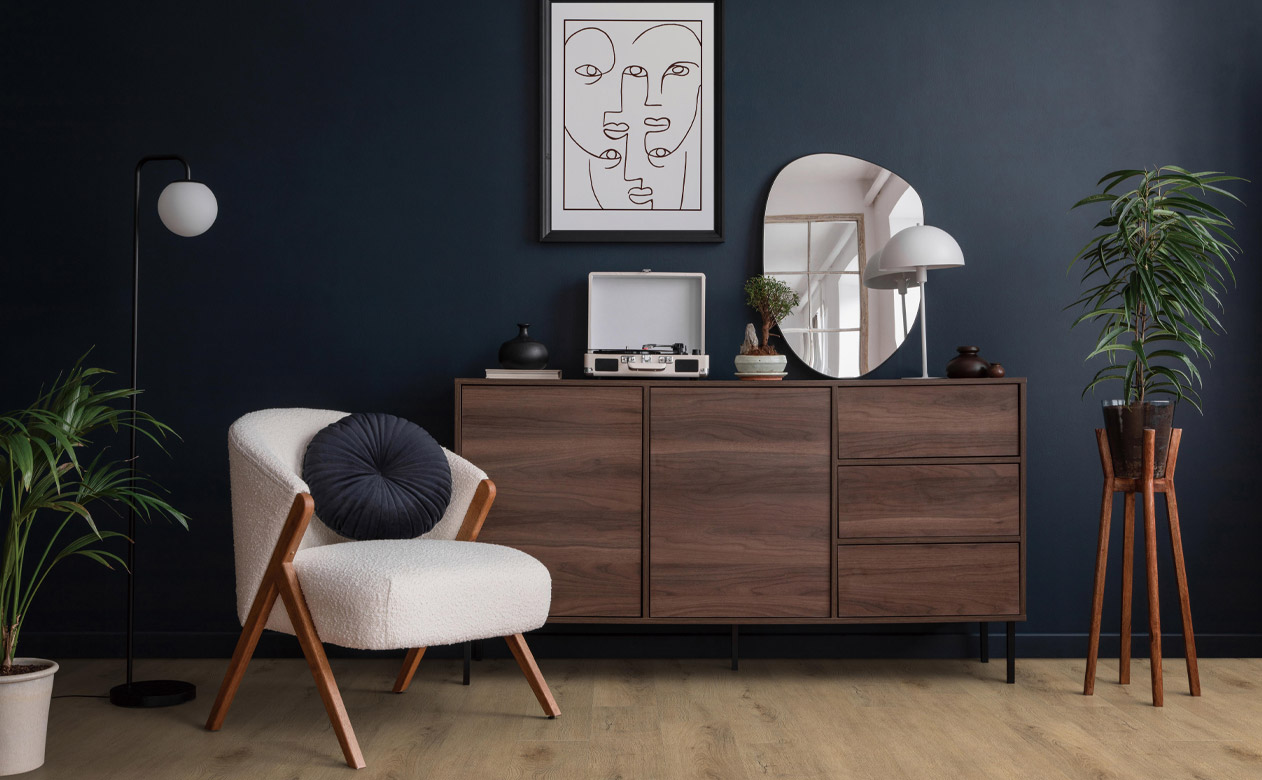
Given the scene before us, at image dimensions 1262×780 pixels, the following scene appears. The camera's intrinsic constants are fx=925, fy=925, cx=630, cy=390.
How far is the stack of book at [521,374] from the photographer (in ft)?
9.71

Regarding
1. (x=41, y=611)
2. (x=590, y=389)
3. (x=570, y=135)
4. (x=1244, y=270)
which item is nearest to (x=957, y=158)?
(x=1244, y=270)

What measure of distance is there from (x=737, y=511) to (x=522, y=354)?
2.79 feet

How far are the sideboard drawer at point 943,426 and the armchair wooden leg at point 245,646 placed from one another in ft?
5.48

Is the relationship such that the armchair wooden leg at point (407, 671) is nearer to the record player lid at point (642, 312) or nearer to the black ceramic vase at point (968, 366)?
the record player lid at point (642, 312)

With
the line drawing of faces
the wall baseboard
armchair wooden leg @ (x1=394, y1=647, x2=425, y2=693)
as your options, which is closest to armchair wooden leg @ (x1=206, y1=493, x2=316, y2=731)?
armchair wooden leg @ (x1=394, y1=647, x2=425, y2=693)

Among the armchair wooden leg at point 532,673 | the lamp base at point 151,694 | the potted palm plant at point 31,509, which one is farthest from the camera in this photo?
the lamp base at point 151,694

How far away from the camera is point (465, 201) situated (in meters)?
3.27

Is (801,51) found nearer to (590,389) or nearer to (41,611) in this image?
(590,389)

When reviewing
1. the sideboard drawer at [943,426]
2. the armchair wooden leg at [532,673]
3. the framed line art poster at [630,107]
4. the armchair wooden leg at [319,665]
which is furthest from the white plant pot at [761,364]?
the armchair wooden leg at [319,665]

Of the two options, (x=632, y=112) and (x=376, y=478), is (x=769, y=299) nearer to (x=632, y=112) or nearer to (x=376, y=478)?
(x=632, y=112)

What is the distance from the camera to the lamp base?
2.62 m

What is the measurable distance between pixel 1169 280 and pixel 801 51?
4.68 ft

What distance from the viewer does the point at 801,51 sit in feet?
10.8

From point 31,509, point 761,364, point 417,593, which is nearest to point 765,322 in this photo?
point 761,364
